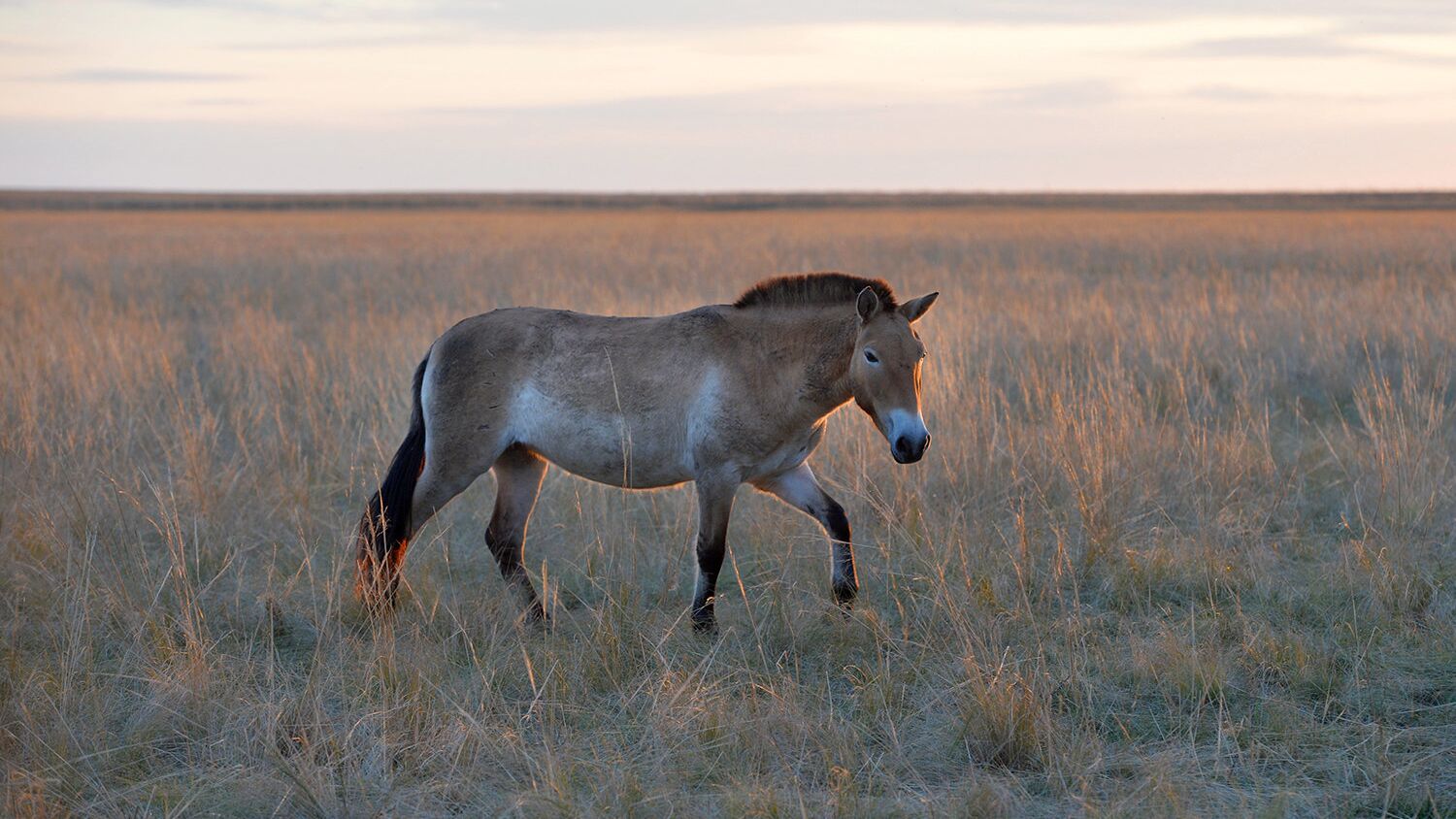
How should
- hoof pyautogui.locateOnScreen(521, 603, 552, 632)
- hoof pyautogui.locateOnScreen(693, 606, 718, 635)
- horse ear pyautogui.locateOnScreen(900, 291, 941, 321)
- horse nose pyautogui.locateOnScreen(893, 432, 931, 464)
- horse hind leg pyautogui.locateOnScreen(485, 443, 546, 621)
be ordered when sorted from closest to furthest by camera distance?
horse nose pyautogui.locateOnScreen(893, 432, 931, 464), horse ear pyautogui.locateOnScreen(900, 291, 941, 321), hoof pyautogui.locateOnScreen(693, 606, 718, 635), hoof pyautogui.locateOnScreen(521, 603, 552, 632), horse hind leg pyautogui.locateOnScreen(485, 443, 546, 621)

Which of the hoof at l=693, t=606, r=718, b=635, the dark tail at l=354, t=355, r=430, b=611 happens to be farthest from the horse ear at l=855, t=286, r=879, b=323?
the dark tail at l=354, t=355, r=430, b=611

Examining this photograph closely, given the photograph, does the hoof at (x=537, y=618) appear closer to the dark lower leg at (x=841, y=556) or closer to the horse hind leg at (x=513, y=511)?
the horse hind leg at (x=513, y=511)

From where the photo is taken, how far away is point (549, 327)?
5.32 m

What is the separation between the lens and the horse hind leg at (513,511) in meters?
5.40

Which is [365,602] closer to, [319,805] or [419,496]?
[419,496]

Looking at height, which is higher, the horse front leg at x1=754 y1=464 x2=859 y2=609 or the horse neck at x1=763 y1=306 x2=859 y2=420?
the horse neck at x1=763 y1=306 x2=859 y2=420

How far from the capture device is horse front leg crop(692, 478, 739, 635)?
4938mm

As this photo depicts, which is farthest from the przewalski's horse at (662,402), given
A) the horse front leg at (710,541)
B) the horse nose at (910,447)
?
the horse nose at (910,447)

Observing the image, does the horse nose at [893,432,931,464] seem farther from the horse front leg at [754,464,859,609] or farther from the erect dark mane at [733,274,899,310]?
the erect dark mane at [733,274,899,310]

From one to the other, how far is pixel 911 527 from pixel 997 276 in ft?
47.1

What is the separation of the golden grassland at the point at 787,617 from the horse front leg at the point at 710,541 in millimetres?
113

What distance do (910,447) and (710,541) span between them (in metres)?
1.03

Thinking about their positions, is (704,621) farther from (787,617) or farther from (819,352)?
(819,352)

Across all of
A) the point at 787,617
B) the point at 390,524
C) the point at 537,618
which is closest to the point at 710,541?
the point at 787,617
